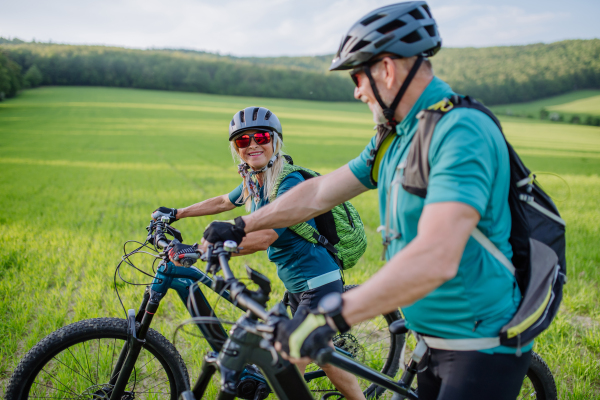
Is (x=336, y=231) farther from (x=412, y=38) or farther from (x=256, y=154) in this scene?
(x=412, y=38)

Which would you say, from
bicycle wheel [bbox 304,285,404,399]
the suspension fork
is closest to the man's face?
the suspension fork

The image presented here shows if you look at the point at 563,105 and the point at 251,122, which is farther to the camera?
the point at 563,105

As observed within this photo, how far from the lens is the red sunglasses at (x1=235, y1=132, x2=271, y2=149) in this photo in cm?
324

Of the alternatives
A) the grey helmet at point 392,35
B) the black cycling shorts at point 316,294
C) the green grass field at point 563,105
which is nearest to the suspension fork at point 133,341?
the black cycling shorts at point 316,294

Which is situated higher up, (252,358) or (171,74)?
(171,74)

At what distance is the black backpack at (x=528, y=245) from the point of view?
1.57m

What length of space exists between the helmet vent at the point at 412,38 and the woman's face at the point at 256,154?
1732 millimetres

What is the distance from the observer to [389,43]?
5.67 ft

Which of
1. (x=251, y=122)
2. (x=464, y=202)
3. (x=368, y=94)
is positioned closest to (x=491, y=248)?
(x=464, y=202)

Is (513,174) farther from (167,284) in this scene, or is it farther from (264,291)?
(167,284)

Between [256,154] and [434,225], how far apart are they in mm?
2164

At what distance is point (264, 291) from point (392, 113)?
105 cm

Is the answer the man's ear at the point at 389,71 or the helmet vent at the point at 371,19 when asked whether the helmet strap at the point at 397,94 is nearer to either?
the man's ear at the point at 389,71

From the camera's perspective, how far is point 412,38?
5.79 feet
